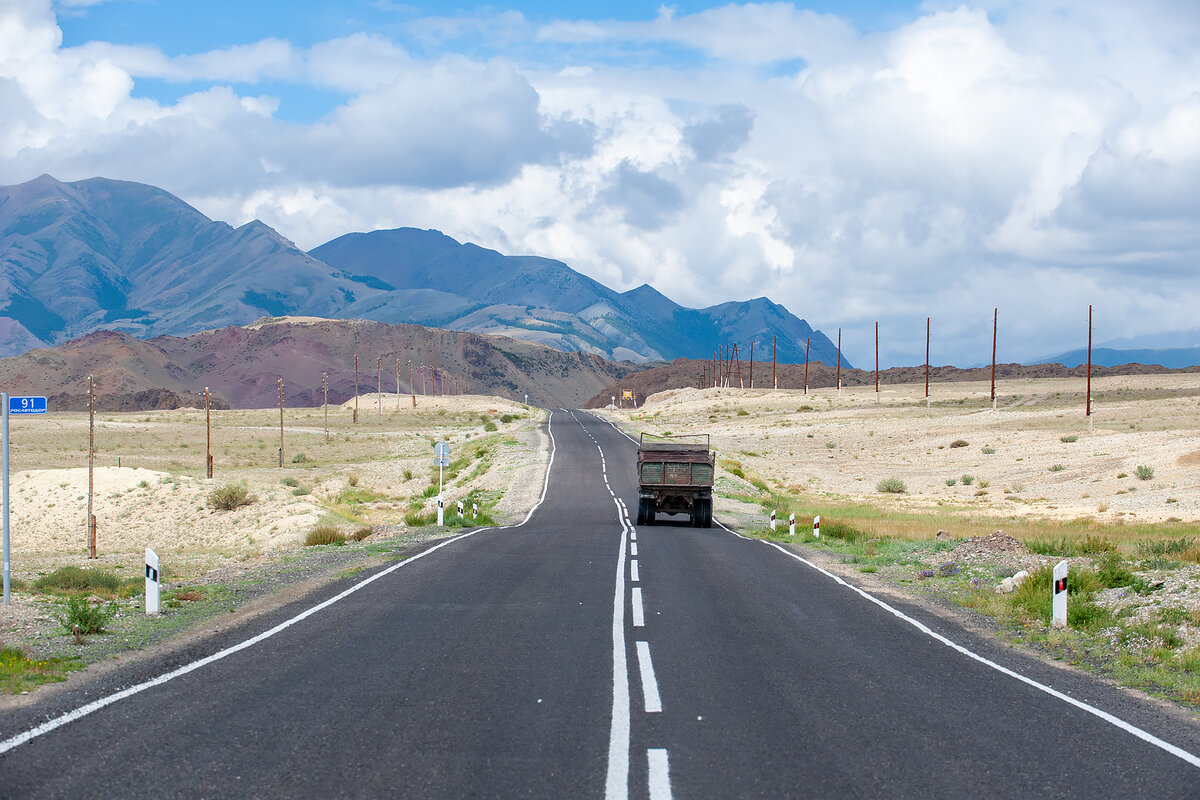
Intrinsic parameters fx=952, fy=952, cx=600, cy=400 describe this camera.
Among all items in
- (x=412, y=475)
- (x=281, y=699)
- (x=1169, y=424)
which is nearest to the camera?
(x=281, y=699)

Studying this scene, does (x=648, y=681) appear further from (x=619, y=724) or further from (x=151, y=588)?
(x=151, y=588)

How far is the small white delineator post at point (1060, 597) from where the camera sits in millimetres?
13406

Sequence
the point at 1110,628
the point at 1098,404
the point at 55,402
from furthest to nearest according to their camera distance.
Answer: the point at 55,402 < the point at 1098,404 < the point at 1110,628

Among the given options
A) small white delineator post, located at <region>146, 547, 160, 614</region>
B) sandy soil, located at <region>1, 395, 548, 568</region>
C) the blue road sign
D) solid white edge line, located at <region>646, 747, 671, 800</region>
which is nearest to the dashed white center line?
solid white edge line, located at <region>646, 747, 671, 800</region>

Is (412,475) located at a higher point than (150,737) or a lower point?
lower

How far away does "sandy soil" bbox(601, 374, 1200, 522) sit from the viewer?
1695 inches

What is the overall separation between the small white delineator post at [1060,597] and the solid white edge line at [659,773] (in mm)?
8526

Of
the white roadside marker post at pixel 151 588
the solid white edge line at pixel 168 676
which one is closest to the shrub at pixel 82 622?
the white roadside marker post at pixel 151 588

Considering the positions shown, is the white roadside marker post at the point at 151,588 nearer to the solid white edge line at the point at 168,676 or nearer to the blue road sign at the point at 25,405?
the solid white edge line at the point at 168,676

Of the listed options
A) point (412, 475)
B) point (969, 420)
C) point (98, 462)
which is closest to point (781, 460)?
point (969, 420)

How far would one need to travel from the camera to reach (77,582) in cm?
1972

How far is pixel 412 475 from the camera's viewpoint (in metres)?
59.2

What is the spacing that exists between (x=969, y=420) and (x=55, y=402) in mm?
152679

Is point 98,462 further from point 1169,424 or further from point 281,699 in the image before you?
point 1169,424
